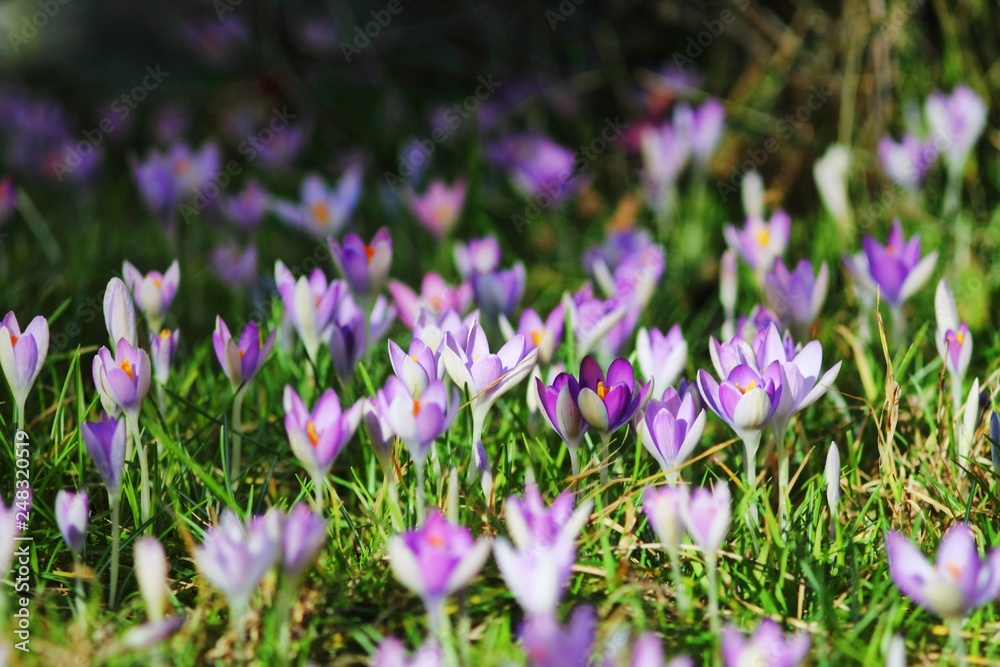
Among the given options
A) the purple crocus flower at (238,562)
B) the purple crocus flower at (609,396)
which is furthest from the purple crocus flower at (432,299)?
the purple crocus flower at (238,562)

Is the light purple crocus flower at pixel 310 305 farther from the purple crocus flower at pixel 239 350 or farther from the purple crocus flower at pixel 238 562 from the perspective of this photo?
the purple crocus flower at pixel 238 562

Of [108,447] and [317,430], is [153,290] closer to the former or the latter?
[108,447]

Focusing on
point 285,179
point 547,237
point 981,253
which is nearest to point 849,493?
point 981,253

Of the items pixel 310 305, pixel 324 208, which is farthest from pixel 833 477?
pixel 324 208

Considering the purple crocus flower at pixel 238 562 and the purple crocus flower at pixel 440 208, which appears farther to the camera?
the purple crocus flower at pixel 440 208

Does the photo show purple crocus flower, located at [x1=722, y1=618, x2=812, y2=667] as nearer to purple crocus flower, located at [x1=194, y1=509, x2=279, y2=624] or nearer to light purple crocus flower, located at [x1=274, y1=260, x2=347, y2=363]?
purple crocus flower, located at [x1=194, y1=509, x2=279, y2=624]

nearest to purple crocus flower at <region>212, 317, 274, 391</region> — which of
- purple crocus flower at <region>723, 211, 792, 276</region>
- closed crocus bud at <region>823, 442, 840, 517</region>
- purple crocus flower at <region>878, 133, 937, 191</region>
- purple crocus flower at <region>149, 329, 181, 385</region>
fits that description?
purple crocus flower at <region>149, 329, 181, 385</region>

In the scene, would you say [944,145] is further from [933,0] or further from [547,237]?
[547,237]
